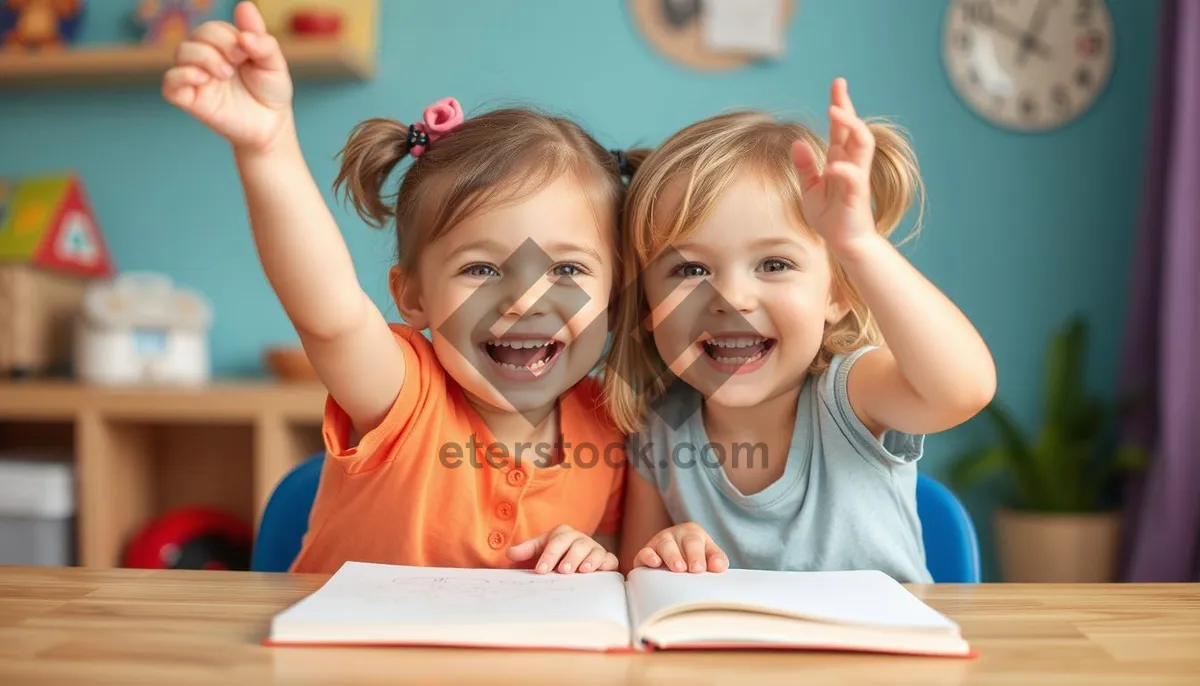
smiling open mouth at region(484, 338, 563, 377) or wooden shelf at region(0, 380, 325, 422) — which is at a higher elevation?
smiling open mouth at region(484, 338, 563, 377)

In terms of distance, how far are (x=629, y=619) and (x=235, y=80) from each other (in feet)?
1.53

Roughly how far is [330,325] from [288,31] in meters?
2.08

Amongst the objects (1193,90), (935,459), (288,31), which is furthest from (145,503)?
(1193,90)

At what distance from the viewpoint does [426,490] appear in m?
0.96

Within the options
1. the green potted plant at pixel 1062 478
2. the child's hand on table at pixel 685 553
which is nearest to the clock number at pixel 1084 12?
the green potted plant at pixel 1062 478

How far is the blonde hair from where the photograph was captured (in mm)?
970

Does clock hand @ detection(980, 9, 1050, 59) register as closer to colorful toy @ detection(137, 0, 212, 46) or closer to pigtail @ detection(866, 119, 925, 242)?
pigtail @ detection(866, 119, 925, 242)

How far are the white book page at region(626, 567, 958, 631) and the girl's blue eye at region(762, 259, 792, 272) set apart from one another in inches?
13.2

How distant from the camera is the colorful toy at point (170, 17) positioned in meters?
2.70

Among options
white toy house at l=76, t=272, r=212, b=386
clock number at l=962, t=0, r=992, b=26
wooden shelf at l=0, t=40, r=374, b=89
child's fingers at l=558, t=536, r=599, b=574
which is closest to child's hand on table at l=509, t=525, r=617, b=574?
child's fingers at l=558, t=536, r=599, b=574

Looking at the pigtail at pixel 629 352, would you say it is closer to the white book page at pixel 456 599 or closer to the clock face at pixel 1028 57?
the white book page at pixel 456 599

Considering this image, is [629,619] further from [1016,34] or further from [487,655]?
[1016,34]

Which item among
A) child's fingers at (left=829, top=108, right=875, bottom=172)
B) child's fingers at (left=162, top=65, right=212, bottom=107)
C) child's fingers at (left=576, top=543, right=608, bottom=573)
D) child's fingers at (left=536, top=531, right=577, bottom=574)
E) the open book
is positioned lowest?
child's fingers at (left=576, top=543, right=608, bottom=573)

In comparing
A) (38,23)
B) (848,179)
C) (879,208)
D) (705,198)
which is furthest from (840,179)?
(38,23)
